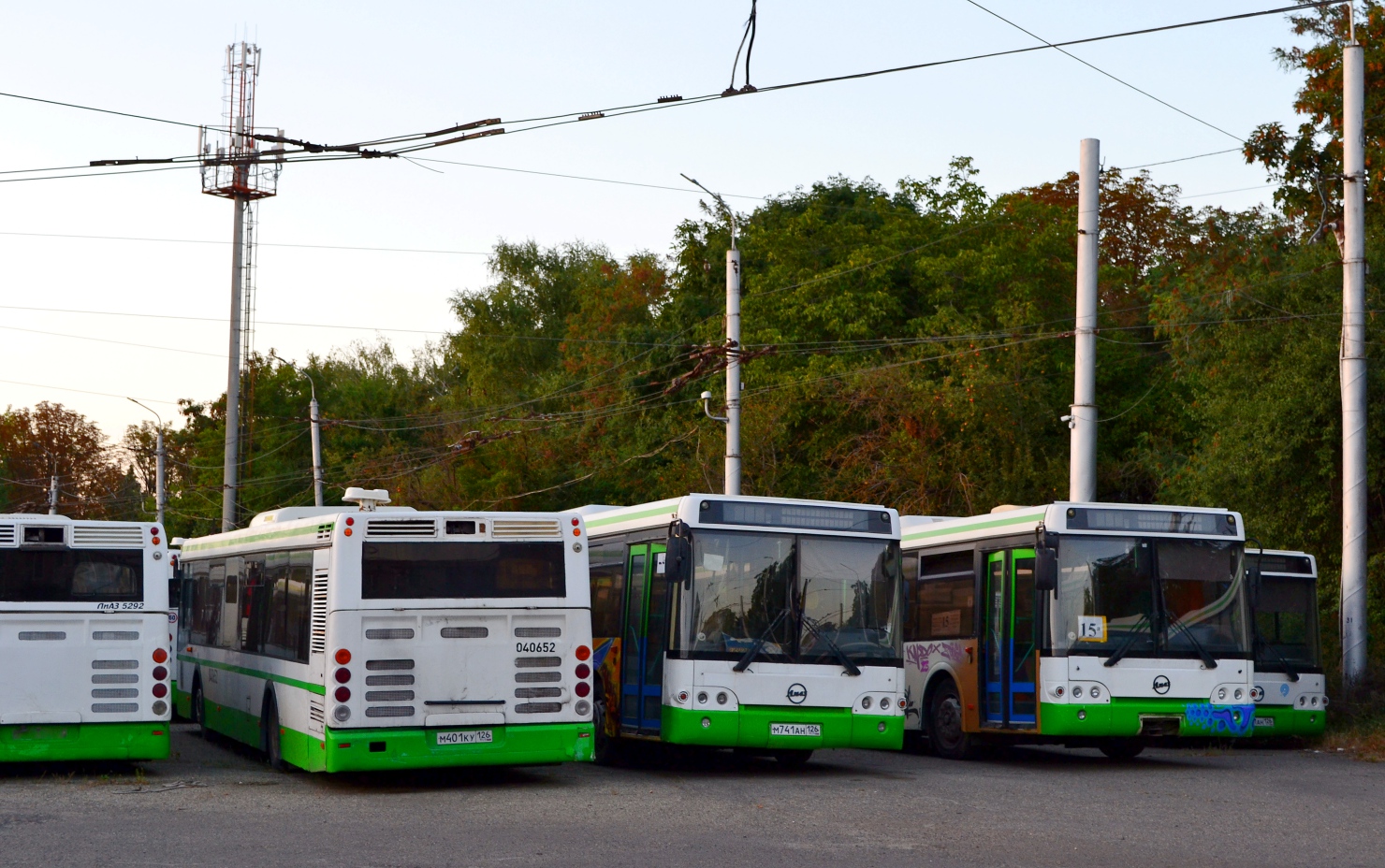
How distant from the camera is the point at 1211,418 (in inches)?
1008

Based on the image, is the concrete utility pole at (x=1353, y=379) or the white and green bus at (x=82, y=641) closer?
the white and green bus at (x=82, y=641)

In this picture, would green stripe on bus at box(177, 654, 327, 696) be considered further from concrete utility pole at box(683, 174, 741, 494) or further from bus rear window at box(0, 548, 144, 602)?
concrete utility pole at box(683, 174, 741, 494)

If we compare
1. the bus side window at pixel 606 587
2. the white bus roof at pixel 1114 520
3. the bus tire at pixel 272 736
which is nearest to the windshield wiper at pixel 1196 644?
the white bus roof at pixel 1114 520

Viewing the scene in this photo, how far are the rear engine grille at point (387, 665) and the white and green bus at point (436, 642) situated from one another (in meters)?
0.01

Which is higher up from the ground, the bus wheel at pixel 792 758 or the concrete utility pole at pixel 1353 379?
the concrete utility pole at pixel 1353 379

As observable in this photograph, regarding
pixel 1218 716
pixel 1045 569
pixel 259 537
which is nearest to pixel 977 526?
pixel 1045 569

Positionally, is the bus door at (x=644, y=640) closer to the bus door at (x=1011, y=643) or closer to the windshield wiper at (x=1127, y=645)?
the bus door at (x=1011, y=643)

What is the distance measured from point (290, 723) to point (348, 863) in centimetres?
544

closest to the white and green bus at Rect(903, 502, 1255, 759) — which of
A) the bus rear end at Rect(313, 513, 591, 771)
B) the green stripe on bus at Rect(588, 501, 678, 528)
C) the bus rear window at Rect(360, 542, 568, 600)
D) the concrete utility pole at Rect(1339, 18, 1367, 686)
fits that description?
the green stripe on bus at Rect(588, 501, 678, 528)

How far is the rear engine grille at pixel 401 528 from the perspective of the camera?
14.0 metres

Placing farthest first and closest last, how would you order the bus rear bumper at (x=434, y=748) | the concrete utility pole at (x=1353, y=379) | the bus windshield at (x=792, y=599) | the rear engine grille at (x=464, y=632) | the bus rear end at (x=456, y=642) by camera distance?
the concrete utility pole at (x=1353, y=379) < the bus windshield at (x=792, y=599) < the rear engine grille at (x=464, y=632) < the bus rear end at (x=456, y=642) < the bus rear bumper at (x=434, y=748)

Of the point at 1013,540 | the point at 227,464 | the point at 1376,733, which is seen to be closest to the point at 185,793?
the point at 1013,540

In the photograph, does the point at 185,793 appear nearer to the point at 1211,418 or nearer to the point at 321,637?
the point at 321,637

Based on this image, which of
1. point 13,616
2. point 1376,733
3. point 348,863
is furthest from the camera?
point 1376,733
